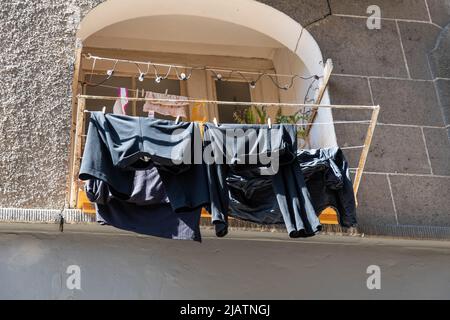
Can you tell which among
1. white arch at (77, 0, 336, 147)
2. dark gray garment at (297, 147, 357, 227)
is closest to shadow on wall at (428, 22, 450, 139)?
white arch at (77, 0, 336, 147)

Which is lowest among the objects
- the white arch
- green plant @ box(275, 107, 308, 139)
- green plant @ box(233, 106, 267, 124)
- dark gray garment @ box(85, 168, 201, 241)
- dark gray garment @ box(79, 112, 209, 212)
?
dark gray garment @ box(85, 168, 201, 241)

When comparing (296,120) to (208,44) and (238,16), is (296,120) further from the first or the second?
(208,44)

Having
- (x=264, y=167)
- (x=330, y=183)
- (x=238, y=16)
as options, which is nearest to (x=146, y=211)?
(x=264, y=167)

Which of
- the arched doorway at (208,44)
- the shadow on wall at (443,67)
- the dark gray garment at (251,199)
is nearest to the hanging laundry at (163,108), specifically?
the arched doorway at (208,44)

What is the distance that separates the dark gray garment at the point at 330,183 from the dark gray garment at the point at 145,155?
1.14 metres

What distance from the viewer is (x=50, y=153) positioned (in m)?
8.60

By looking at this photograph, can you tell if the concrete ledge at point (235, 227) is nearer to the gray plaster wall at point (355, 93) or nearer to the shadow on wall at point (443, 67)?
the gray plaster wall at point (355, 93)

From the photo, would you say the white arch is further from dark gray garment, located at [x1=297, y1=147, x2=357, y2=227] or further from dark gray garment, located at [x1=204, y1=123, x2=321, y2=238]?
dark gray garment, located at [x1=204, y1=123, x2=321, y2=238]

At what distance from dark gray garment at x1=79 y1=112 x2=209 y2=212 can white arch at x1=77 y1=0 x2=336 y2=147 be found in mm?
2317

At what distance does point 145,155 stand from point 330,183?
193cm

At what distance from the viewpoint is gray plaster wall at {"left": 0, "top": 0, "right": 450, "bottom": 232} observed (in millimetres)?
8586

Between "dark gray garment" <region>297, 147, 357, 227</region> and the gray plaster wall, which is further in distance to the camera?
the gray plaster wall

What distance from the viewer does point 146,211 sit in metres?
7.85
